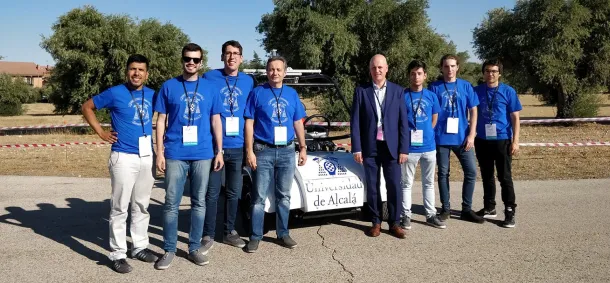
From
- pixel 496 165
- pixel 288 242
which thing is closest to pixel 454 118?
pixel 496 165

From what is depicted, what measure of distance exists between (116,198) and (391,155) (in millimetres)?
2605

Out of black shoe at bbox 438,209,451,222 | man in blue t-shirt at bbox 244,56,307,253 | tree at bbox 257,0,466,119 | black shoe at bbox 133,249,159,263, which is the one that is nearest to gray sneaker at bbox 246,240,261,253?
man in blue t-shirt at bbox 244,56,307,253

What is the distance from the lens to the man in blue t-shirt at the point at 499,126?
5.52 meters

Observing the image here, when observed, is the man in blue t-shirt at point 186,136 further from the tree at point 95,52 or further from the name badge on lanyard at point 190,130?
the tree at point 95,52

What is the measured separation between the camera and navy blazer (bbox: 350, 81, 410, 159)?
197 inches

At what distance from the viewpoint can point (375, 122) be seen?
5027 millimetres

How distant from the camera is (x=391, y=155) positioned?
5.01 metres

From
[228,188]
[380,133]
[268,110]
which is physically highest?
[268,110]

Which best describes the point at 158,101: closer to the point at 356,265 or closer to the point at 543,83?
the point at 356,265

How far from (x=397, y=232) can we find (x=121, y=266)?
2.62 metres

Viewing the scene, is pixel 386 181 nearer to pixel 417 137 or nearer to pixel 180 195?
pixel 417 137

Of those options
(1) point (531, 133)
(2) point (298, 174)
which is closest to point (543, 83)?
(1) point (531, 133)

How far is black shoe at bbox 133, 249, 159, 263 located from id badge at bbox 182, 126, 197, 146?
1.05 metres

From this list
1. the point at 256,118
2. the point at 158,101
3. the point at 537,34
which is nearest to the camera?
the point at 158,101
